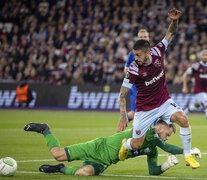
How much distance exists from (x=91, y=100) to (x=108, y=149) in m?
17.3

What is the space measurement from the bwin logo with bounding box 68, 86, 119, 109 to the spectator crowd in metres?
0.78

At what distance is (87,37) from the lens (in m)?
28.7

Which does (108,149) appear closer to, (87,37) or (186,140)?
(186,140)

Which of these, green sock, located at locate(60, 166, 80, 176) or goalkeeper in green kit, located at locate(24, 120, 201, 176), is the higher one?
goalkeeper in green kit, located at locate(24, 120, 201, 176)

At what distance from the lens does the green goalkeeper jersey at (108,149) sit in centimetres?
813

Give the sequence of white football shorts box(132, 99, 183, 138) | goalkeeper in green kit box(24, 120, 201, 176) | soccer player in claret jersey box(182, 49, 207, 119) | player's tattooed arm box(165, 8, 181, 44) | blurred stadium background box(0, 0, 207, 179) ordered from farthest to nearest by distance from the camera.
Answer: blurred stadium background box(0, 0, 207, 179) → soccer player in claret jersey box(182, 49, 207, 119) → player's tattooed arm box(165, 8, 181, 44) → white football shorts box(132, 99, 183, 138) → goalkeeper in green kit box(24, 120, 201, 176)

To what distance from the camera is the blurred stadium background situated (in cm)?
2552

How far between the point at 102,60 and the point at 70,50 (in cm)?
227

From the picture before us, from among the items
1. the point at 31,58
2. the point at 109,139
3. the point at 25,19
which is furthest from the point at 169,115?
the point at 25,19

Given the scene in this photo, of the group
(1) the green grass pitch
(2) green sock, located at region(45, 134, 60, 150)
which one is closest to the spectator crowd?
(1) the green grass pitch

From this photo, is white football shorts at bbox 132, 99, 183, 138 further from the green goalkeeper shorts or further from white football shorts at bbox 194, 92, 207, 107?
white football shorts at bbox 194, 92, 207, 107

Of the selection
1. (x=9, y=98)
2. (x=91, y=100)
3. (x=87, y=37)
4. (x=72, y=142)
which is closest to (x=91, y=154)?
(x=72, y=142)

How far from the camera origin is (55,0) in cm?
3238

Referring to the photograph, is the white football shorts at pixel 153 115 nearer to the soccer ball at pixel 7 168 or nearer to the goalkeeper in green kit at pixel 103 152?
the goalkeeper in green kit at pixel 103 152
